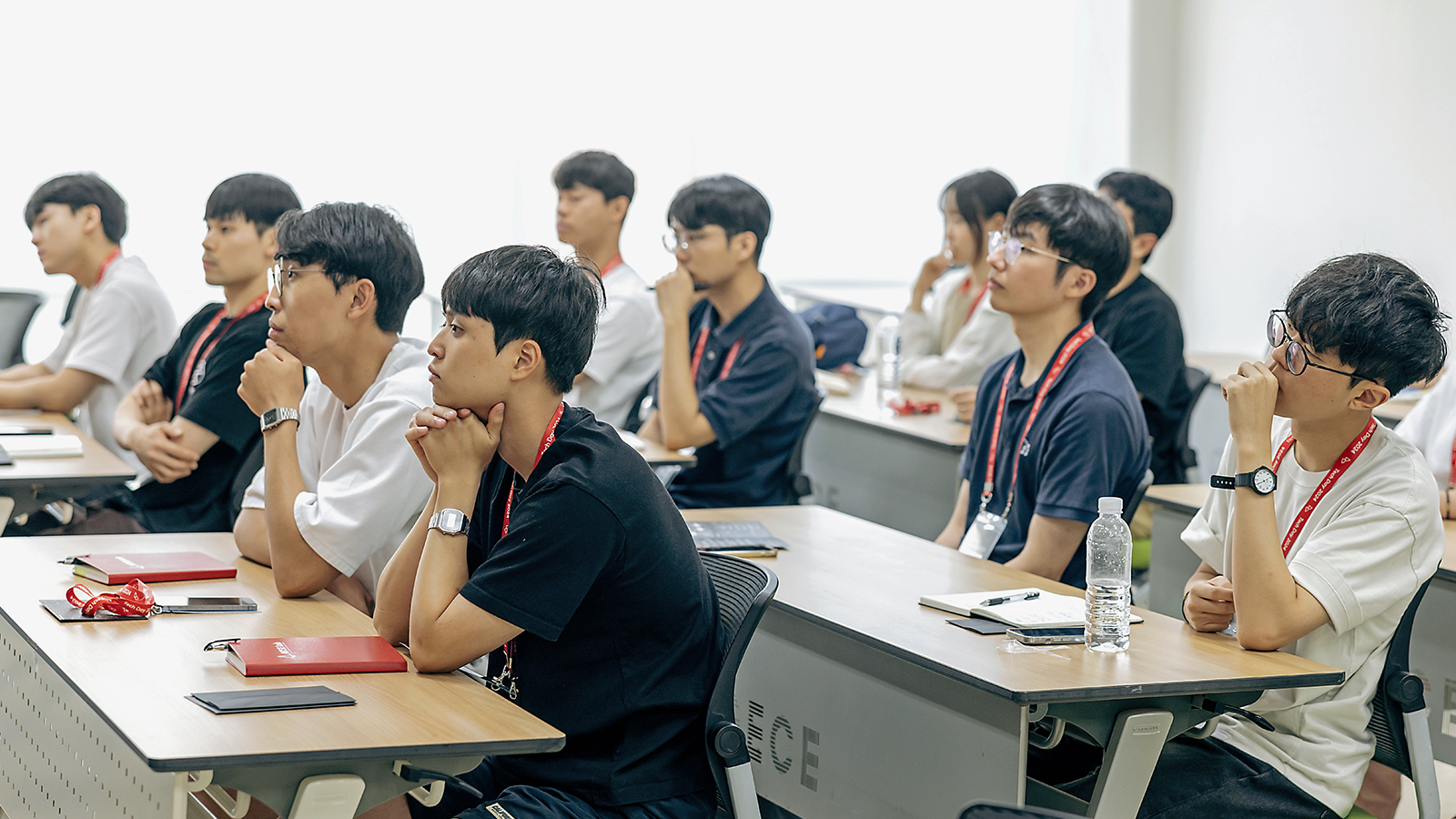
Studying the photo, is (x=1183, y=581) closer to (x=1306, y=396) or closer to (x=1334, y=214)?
(x=1306, y=396)

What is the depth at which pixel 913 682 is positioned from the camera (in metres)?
2.11

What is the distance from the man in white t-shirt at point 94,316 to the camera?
155 inches

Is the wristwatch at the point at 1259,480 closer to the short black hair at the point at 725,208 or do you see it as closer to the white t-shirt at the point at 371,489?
the white t-shirt at the point at 371,489

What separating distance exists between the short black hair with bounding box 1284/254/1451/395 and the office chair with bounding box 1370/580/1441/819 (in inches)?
13.0

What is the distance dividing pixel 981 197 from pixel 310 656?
348cm

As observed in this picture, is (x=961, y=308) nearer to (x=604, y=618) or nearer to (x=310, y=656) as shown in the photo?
(x=604, y=618)

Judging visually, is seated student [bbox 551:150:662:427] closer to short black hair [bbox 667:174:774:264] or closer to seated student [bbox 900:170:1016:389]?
short black hair [bbox 667:174:774:264]

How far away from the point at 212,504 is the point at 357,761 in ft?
6.40

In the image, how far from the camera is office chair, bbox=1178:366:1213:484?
12.3ft

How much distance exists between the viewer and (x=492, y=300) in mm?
1781

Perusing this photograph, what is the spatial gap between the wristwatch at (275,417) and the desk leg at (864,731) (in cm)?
89

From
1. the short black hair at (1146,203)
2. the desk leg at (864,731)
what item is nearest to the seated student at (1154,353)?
the short black hair at (1146,203)

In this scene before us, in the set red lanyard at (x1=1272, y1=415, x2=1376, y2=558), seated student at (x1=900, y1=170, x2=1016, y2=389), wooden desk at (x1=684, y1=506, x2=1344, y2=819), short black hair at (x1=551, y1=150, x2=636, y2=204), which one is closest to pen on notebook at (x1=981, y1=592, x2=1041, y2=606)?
wooden desk at (x1=684, y1=506, x2=1344, y2=819)

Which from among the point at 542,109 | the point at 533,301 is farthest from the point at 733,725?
the point at 542,109
